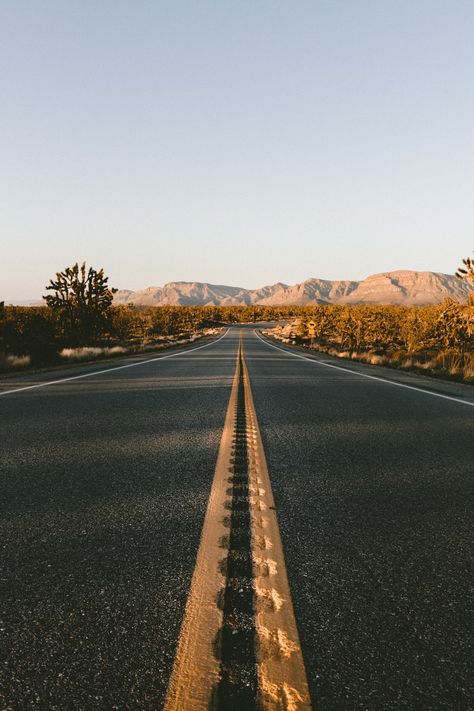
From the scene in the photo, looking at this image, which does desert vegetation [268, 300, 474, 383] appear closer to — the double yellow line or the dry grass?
the double yellow line

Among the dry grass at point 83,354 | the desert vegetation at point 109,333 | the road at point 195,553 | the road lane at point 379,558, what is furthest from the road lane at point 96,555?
the dry grass at point 83,354

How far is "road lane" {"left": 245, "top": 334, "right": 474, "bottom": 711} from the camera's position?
144 centimetres

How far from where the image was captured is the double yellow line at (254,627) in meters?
1.32

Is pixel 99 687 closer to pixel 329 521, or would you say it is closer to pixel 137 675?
pixel 137 675

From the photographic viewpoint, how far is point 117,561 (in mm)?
2176

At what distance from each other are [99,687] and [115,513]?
4.78 feet

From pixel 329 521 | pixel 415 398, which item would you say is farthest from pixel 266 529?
pixel 415 398

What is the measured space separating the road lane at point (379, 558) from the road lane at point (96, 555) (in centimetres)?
52

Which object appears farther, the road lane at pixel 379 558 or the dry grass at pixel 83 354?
the dry grass at pixel 83 354

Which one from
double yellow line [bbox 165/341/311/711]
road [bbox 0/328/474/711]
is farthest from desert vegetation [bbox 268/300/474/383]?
double yellow line [bbox 165/341/311/711]

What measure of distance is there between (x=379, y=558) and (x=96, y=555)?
53.5 inches

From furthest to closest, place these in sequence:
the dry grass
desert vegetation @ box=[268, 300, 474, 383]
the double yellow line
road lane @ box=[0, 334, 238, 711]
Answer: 1. the dry grass
2. desert vegetation @ box=[268, 300, 474, 383]
3. road lane @ box=[0, 334, 238, 711]
4. the double yellow line

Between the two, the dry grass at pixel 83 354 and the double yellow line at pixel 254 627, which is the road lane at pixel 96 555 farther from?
the dry grass at pixel 83 354

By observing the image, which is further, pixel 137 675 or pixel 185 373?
pixel 185 373
